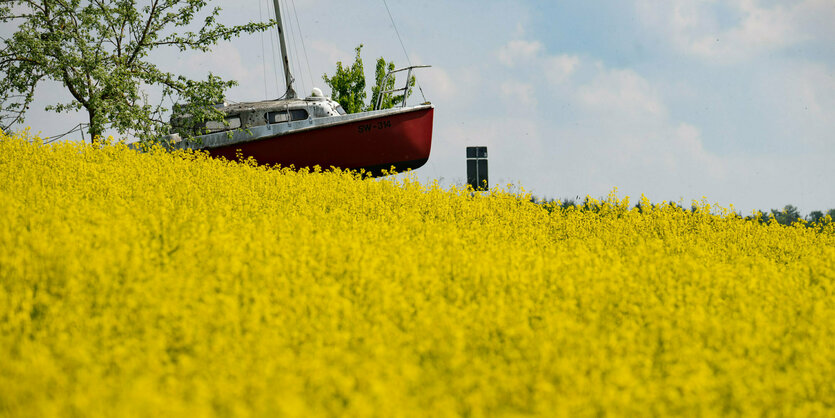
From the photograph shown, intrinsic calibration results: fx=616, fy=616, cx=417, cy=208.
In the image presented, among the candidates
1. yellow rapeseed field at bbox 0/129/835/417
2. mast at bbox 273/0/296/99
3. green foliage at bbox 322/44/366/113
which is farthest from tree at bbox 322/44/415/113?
yellow rapeseed field at bbox 0/129/835/417

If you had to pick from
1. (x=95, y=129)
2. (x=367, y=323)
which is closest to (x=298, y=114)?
(x=95, y=129)

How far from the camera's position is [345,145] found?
18.1 meters

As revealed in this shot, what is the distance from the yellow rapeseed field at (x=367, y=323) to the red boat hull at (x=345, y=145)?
8.09 meters

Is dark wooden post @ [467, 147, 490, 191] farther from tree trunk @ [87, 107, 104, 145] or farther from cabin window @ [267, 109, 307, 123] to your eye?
tree trunk @ [87, 107, 104, 145]

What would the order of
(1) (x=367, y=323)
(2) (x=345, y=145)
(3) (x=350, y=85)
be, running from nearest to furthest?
(1) (x=367, y=323) → (2) (x=345, y=145) → (3) (x=350, y=85)

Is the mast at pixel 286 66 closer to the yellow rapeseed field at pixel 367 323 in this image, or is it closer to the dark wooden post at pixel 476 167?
the dark wooden post at pixel 476 167

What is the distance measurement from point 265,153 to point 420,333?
557 inches

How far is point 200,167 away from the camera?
14234mm

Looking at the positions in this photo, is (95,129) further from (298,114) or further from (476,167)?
(476,167)

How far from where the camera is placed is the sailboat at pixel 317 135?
1791 centimetres

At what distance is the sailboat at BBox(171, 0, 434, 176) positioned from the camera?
17906 mm

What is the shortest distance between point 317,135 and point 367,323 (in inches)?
533

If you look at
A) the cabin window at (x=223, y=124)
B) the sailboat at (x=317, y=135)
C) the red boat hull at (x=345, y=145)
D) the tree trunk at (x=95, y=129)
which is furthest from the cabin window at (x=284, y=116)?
the tree trunk at (x=95, y=129)

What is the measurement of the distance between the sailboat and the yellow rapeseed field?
811cm
